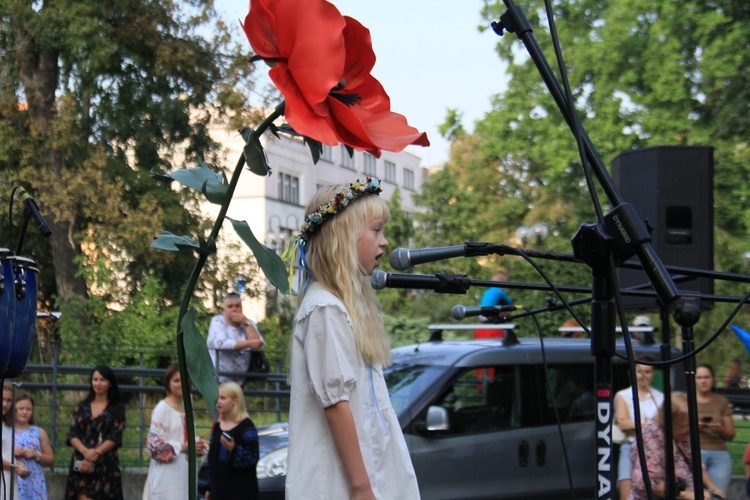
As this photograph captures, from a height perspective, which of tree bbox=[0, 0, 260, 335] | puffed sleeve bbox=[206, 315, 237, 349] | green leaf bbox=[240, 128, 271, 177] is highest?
tree bbox=[0, 0, 260, 335]

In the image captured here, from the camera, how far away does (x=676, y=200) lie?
18.2 feet

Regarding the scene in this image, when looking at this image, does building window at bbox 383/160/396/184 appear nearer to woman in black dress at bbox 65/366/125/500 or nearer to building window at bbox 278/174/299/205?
building window at bbox 278/174/299/205

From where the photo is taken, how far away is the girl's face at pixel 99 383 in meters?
7.80

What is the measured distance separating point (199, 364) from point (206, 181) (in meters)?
0.38

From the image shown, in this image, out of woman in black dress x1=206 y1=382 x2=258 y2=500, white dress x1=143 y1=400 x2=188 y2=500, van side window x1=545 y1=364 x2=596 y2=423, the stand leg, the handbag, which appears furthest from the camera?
the handbag

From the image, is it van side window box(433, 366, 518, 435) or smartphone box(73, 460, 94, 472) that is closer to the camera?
smartphone box(73, 460, 94, 472)

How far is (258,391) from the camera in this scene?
1098 centimetres

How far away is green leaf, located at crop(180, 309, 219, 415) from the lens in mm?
2129

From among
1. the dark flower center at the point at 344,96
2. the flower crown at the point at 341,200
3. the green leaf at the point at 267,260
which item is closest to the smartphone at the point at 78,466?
the flower crown at the point at 341,200

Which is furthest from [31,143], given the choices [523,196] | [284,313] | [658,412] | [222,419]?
[523,196]

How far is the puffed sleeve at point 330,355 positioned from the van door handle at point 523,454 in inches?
222

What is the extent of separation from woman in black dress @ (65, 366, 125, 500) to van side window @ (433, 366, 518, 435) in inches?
98.0

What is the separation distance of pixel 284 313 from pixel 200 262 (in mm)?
21756

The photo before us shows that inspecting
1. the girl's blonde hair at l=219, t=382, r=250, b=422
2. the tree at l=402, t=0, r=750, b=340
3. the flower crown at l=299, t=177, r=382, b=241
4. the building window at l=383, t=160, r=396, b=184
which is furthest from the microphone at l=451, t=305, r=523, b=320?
the building window at l=383, t=160, r=396, b=184
